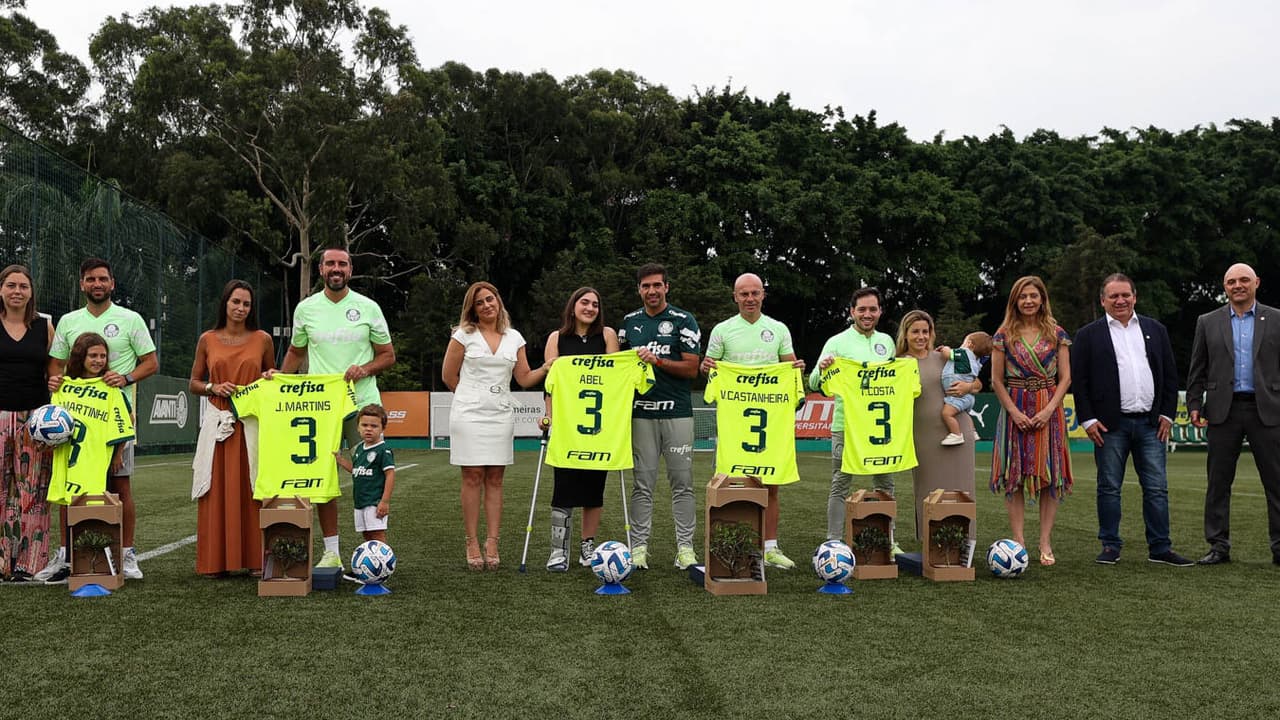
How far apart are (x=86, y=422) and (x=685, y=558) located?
371cm

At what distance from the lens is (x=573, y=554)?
7.62 meters

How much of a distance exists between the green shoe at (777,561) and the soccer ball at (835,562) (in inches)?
38.6

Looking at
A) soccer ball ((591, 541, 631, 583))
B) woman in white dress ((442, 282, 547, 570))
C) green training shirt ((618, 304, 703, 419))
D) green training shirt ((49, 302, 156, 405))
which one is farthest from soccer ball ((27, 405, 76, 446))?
green training shirt ((618, 304, 703, 419))

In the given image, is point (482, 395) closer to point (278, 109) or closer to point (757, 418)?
point (757, 418)

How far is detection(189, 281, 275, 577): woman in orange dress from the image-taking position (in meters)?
6.34

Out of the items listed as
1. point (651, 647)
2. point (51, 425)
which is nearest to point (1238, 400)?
point (651, 647)

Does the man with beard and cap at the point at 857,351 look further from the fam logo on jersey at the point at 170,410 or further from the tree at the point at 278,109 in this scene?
the tree at the point at 278,109

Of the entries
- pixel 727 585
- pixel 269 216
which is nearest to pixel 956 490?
pixel 727 585

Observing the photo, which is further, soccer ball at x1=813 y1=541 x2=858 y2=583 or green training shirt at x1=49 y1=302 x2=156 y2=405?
green training shirt at x1=49 y1=302 x2=156 y2=405

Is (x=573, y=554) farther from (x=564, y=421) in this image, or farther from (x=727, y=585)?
(x=727, y=585)

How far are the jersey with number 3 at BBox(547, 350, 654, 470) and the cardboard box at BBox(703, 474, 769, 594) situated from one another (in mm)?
718

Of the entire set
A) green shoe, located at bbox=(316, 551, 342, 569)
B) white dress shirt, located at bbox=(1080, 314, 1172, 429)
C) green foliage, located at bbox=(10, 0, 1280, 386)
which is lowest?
green shoe, located at bbox=(316, 551, 342, 569)

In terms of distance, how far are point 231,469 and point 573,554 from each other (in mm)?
2496

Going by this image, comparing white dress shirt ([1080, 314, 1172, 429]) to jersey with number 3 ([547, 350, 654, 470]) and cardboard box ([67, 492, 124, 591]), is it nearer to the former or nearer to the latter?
jersey with number 3 ([547, 350, 654, 470])
